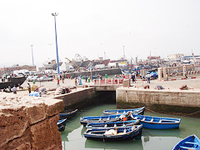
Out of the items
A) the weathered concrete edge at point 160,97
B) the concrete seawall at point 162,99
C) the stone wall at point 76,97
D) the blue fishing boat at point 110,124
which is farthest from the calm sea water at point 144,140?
the stone wall at point 76,97

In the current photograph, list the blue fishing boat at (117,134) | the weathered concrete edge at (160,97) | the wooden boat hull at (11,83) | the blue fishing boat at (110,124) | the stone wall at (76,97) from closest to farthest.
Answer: the blue fishing boat at (117,134), the blue fishing boat at (110,124), the weathered concrete edge at (160,97), the stone wall at (76,97), the wooden boat hull at (11,83)

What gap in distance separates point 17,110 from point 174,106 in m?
19.0

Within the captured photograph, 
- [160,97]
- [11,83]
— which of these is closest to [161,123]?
[160,97]

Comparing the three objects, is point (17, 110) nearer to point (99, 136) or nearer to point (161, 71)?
point (99, 136)

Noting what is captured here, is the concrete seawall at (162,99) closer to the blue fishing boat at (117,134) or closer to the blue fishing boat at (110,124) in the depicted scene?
the blue fishing boat at (110,124)

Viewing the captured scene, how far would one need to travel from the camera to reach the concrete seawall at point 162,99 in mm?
18422

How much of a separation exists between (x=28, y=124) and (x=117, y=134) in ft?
38.8

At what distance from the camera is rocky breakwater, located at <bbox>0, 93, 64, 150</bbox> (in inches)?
105

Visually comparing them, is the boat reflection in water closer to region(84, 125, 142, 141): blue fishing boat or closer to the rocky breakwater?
region(84, 125, 142, 141): blue fishing boat

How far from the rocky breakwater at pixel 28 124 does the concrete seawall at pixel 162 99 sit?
17.9 metres

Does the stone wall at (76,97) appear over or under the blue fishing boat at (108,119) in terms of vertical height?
over

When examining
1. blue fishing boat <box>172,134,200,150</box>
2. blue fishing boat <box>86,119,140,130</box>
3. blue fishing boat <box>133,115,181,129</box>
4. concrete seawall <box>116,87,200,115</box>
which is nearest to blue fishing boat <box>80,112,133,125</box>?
blue fishing boat <box>86,119,140,130</box>

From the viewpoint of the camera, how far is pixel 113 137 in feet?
45.6

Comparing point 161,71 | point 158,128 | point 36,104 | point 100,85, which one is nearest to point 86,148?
point 158,128
